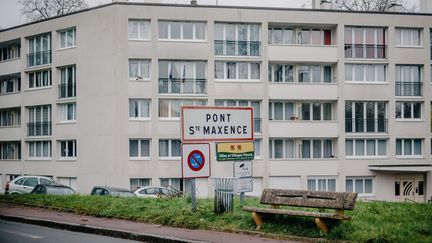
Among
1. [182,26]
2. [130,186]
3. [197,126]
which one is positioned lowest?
[130,186]

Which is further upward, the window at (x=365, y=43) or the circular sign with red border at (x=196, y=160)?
the window at (x=365, y=43)

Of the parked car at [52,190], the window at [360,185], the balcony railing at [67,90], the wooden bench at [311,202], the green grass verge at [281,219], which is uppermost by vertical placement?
the balcony railing at [67,90]

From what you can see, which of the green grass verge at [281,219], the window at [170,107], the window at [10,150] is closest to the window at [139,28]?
the window at [170,107]

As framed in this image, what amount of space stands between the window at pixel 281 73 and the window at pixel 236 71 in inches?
53.7

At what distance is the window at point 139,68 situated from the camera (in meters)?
45.9

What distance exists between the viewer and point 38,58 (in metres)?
51.6

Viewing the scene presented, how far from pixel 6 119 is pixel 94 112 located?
13.8 metres

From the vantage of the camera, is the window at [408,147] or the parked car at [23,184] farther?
the window at [408,147]

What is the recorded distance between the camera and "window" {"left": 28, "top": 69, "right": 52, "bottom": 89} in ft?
167

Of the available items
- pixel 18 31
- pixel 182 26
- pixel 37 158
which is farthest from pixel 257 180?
pixel 18 31

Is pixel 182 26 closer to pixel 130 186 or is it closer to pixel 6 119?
pixel 130 186

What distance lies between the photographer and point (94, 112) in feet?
152

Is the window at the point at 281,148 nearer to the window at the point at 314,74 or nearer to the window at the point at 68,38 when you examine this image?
the window at the point at 314,74

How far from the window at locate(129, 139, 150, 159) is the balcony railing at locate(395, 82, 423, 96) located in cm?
1936
